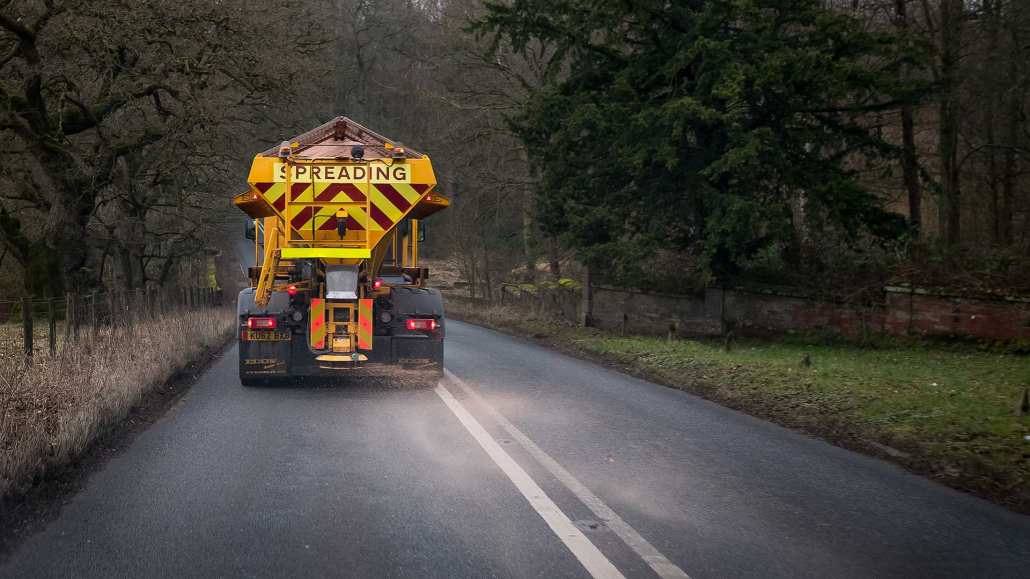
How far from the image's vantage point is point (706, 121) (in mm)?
16375

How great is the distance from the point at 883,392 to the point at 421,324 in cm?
587

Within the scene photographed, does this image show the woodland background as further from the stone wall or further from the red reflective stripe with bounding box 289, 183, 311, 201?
the red reflective stripe with bounding box 289, 183, 311, 201

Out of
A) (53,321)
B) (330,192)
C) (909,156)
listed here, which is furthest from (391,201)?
(909,156)

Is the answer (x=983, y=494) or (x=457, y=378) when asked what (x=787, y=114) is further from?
(x=983, y=494)

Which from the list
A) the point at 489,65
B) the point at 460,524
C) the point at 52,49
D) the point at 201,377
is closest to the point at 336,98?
the point at 489,65

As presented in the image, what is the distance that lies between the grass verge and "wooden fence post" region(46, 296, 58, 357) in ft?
26.7

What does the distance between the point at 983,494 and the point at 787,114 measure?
1237 cm

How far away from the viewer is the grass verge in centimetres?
712

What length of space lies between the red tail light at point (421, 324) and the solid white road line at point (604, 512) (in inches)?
123

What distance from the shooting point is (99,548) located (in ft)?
16.2

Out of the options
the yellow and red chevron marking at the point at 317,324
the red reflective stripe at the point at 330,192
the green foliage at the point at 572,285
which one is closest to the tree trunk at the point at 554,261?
the green foliage at the point at 572,285

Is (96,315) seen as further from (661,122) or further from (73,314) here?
(661,122)

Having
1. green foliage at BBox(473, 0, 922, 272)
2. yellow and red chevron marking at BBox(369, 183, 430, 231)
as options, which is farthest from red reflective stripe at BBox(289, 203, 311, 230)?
green foliage at BBox(473, 0, 922, 272)

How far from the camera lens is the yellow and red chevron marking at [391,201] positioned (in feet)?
38.4
